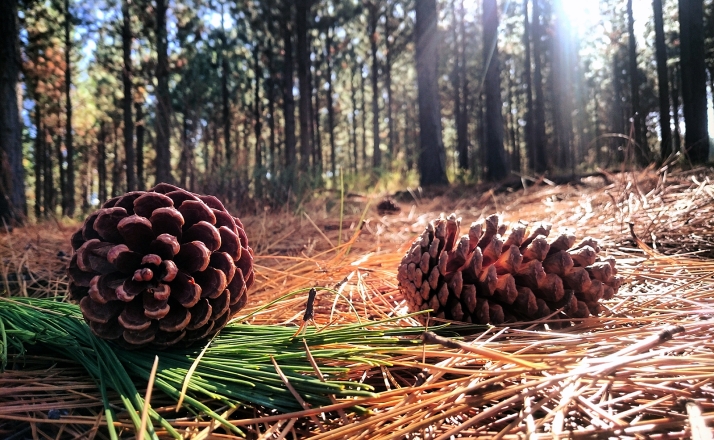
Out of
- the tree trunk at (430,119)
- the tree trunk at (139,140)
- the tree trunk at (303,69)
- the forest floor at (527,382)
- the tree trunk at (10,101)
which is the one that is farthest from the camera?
the tree trunk at (139,140)

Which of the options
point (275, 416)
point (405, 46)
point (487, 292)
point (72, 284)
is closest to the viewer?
point (275, 416)

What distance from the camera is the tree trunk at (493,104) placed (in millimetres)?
8414

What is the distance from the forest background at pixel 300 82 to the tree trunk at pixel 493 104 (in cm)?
3

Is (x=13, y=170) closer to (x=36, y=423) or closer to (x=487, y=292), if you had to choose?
(x=36, y=423)

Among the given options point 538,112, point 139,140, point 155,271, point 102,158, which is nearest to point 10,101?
point 155,271

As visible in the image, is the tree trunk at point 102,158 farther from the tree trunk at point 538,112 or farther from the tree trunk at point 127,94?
the tree trunk at point 538,112

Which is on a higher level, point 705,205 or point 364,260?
point 705,205

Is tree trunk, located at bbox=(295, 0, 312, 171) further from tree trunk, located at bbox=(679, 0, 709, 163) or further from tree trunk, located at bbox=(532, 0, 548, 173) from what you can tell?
tree trunk, located at bbox=(679, 0, 709, 163)

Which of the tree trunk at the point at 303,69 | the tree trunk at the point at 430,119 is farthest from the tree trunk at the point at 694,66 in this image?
the tree trunk at the point at 303,69

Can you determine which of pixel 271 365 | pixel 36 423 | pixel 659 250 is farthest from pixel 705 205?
pixel 36 423

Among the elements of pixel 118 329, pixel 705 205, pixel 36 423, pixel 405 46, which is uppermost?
pixel 405 46

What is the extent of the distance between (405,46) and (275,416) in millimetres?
17584

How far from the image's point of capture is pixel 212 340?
983mm

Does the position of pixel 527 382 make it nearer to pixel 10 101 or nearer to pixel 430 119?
pixel 10 101
